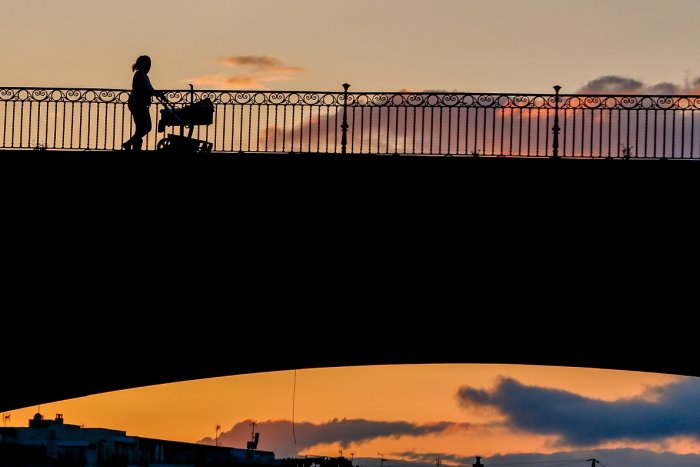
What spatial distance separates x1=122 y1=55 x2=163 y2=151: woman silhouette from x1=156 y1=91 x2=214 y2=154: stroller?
290 millimetres

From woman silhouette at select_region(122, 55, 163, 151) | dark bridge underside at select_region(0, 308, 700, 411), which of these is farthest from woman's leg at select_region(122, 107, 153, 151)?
dark bridge underside at select_region(0, 308, 700, 411)

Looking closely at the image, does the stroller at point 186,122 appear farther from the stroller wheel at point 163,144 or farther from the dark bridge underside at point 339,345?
the dark bridge underside at point 339,345

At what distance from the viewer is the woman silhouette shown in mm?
34469

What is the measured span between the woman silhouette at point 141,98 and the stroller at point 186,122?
0.29 metres

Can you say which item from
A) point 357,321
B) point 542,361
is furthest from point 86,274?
point 542,361

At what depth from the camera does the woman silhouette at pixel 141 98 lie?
3447cm

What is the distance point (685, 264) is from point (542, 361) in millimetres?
3661

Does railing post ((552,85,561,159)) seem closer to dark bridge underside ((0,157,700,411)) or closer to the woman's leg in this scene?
dark bridge underside ((0,157,700,411))

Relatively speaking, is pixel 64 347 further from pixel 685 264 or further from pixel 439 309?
pixel 685 264

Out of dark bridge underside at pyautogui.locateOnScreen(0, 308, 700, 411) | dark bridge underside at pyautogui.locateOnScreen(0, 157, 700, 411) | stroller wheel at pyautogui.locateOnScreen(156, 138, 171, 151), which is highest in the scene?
stroller wheel at pyautogui.locateOnScreen(156, 138, 171, 151)

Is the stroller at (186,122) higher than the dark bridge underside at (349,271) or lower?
higher

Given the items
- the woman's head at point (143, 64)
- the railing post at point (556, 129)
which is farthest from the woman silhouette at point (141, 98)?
the railing post at point (556, 129)

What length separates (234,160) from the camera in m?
35.0

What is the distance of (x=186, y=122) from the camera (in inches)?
1361
